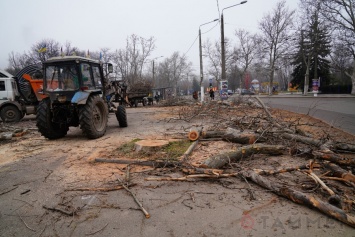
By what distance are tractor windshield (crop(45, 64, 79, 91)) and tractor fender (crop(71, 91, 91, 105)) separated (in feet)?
1.71

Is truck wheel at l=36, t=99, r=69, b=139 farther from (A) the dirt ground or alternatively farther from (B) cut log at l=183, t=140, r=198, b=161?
(B) cut log at l=183, t=140, r=198, b=161

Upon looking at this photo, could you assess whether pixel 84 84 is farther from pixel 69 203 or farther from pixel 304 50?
pixel 304 50

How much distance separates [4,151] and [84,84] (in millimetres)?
3105

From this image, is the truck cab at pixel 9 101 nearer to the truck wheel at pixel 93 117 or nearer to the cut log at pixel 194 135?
the truck wheel at pixel 93 117

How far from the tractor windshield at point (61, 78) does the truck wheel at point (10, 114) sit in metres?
7.84

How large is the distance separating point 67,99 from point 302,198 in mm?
7302

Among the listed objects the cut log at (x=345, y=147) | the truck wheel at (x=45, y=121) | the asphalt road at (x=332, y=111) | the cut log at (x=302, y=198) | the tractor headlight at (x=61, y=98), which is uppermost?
the tractor headlight at (x=61, y=98)

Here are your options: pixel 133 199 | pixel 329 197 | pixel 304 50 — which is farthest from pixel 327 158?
pixel 304 50

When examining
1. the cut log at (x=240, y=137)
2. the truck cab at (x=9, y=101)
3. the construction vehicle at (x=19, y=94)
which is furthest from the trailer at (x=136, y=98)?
the cut log at (x=240, y=137)

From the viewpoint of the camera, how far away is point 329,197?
322 centimetres

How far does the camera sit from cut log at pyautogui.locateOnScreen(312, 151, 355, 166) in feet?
14.2

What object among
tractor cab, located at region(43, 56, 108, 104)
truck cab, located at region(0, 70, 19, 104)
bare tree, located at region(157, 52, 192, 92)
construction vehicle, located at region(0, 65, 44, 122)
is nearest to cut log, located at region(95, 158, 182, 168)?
tractor cab, located at region(43, 56, 108, 104)

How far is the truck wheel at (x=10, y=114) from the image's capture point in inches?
557

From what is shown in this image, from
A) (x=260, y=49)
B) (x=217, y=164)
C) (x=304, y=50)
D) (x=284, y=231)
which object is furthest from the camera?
(x=260, y=49)
